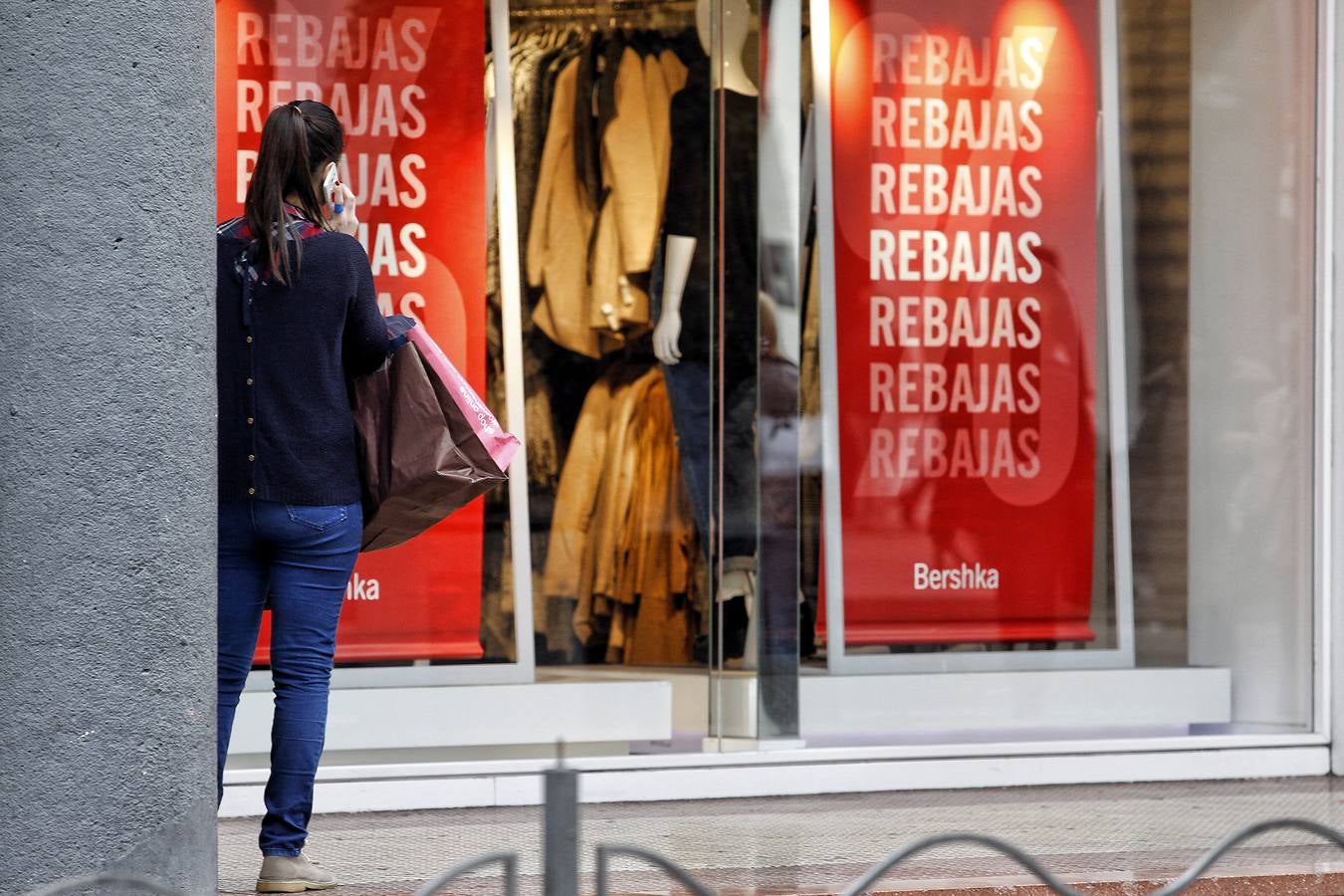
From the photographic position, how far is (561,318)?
667 cm

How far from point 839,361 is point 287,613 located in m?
2.72

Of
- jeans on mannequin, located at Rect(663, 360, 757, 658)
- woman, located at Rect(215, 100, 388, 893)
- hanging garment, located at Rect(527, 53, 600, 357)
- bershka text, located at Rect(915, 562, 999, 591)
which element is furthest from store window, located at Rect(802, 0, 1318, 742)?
woman, located at Rect(215, 100, 388, 893)

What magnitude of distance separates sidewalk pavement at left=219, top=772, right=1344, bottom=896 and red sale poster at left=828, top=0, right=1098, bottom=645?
802 mm

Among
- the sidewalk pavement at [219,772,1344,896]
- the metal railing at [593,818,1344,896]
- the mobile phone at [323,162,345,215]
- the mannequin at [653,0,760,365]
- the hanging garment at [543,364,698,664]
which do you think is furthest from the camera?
the hanging garment at [543,364,698,664]

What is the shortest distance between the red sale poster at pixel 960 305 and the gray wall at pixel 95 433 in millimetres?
3175

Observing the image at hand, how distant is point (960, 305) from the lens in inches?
243

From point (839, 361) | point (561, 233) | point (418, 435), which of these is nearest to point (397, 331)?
point (418, 435)

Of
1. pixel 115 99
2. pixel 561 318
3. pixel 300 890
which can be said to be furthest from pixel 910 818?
pixel 115 99

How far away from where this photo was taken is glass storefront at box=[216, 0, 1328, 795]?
5.71 meters

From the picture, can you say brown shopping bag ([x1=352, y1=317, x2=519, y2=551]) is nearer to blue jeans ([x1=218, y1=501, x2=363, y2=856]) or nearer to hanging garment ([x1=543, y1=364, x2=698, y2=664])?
blue jeans ([x1=218, y1=501, x2=363, y2=856])

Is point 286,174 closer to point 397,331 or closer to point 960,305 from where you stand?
point 397,331

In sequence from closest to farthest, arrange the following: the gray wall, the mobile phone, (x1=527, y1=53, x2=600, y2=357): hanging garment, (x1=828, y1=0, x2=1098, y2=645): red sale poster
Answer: the gray wall, the mobile phone, (x1=828, y1=0, x2=1098, y2=645): red sale poster, (x1=527, y1=53, x2=600, y2=357): hanging garment

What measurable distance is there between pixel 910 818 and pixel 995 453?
1527mm

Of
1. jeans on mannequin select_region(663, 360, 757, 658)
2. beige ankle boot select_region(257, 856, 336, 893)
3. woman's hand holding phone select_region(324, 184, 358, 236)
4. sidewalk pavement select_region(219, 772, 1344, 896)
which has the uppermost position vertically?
woman's hand holding phone select_region(324, 184, 358, 236)
